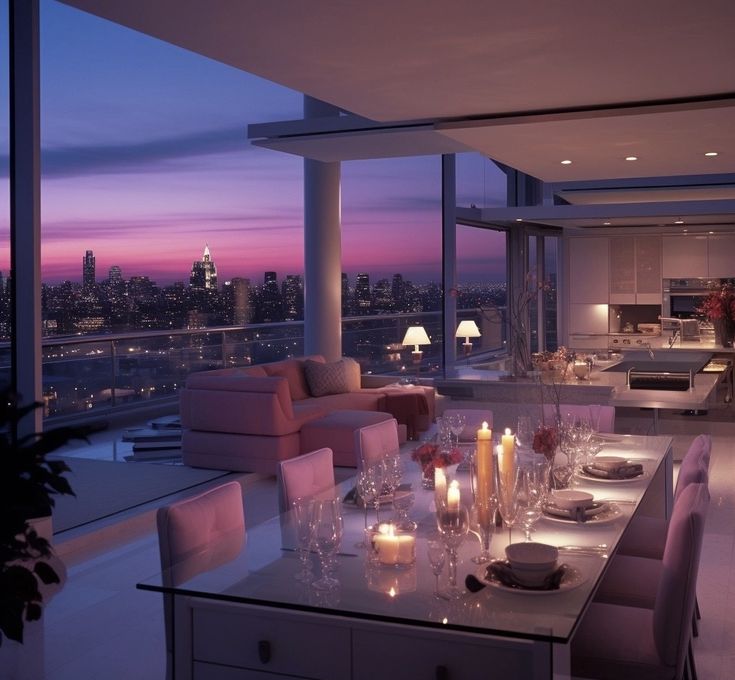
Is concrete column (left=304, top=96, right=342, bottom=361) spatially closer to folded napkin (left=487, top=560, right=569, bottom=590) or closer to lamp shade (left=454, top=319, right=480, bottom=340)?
lamp shade (left=454, top=319, right=480, bottom=340)

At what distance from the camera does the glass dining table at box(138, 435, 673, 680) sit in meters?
2.02

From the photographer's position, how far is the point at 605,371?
778 centimetres

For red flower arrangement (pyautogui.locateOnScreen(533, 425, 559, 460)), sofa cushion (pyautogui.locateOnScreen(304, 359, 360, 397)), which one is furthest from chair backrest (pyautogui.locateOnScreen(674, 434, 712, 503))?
sofa cushion (pyautogui.locateOnScreen(304, 359, 360, 397))

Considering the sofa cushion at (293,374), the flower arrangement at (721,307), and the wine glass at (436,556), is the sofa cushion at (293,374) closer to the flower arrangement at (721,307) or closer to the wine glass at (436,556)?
the flower arrangement at (721,307)

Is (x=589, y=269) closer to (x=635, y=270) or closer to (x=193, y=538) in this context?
(x=635, y=270)

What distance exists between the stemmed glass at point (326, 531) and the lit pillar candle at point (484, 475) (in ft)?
1.55

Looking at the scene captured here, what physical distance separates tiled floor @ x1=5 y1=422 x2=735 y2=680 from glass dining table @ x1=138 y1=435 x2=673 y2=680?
115 cm

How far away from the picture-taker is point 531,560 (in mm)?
2305

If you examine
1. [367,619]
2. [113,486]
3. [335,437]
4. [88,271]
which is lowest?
[113,486]

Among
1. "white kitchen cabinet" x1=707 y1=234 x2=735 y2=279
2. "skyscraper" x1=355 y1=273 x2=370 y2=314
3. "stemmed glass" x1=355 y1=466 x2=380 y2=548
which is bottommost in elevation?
"stemmed glass" x1=355 y1=466 x2=380 y2=548

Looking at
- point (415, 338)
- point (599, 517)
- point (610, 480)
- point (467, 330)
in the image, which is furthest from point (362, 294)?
point (599, 517)

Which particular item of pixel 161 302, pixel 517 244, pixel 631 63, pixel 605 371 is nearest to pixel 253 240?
pixel 161 302

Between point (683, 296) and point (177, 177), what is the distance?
6.71 metres

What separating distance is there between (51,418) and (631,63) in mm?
5758
